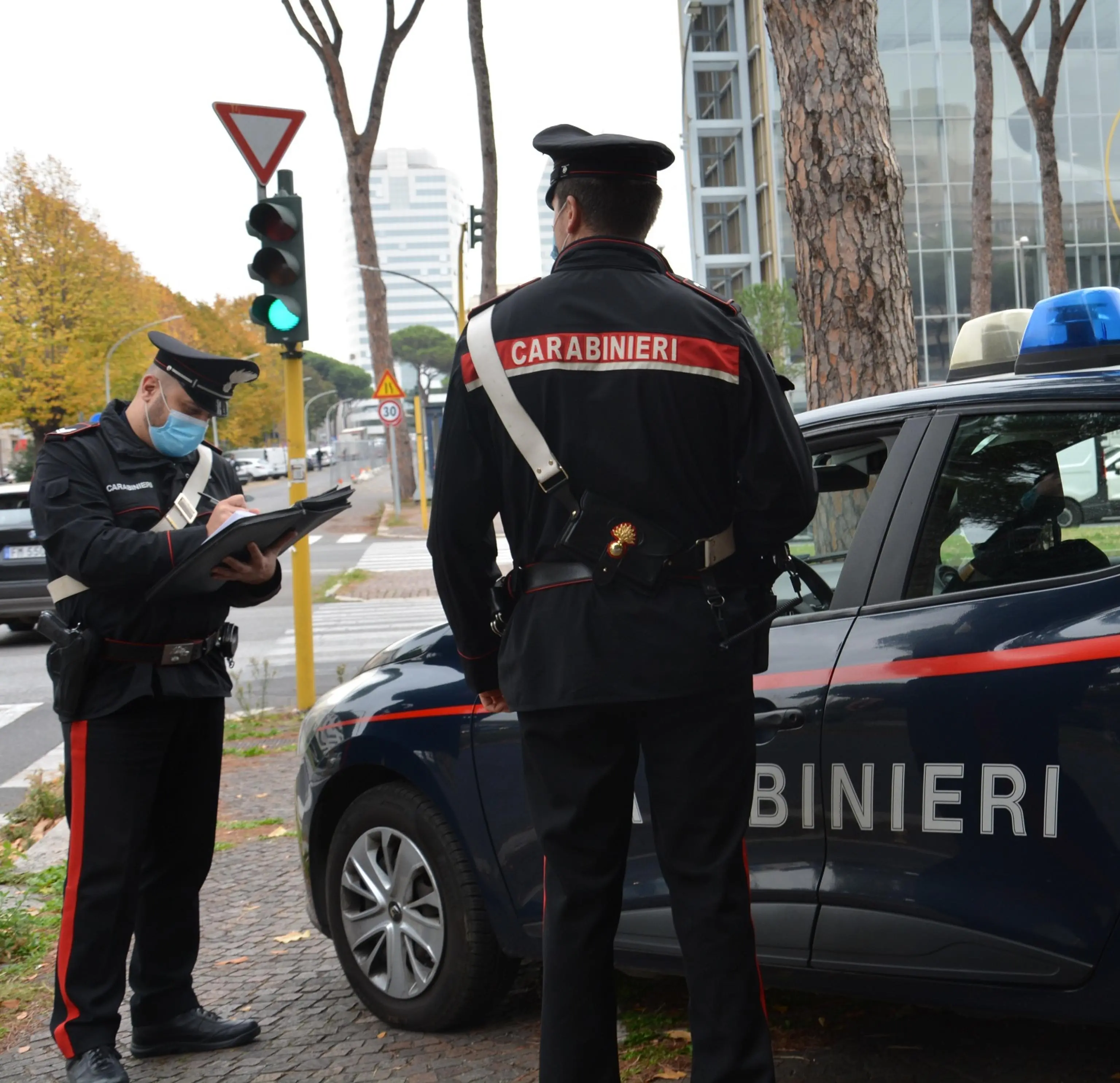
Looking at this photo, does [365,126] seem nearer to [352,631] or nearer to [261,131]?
[352,631]

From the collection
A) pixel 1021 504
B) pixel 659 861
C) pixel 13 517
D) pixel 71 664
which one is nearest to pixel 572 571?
pixel 659 861

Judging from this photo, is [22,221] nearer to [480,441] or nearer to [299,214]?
[299,214]

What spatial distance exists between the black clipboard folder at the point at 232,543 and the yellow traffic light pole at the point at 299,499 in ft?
14.8

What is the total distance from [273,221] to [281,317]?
1.78 ft

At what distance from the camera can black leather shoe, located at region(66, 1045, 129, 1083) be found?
3438 millimetres

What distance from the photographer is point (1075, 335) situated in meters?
3.05

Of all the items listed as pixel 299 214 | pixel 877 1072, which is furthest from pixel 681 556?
pixel 299 214

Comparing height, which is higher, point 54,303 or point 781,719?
point 54,303

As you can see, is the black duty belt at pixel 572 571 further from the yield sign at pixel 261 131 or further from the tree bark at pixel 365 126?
the tree bark at pixel 365 126

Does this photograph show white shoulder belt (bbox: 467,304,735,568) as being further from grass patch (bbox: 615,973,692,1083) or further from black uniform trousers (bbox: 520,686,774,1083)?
grass patch (bbox: 615,973,692,1083)

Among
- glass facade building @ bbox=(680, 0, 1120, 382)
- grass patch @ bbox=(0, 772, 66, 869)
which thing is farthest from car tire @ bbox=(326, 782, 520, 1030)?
glass facade building @ bbox=(680, 0, 1120, 382)

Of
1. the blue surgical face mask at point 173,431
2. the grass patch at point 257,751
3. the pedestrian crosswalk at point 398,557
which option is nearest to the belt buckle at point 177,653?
the blue surgical face mask at point 173,431

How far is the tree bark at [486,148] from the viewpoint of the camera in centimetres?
2117

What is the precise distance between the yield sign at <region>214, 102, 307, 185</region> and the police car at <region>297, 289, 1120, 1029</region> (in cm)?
530
